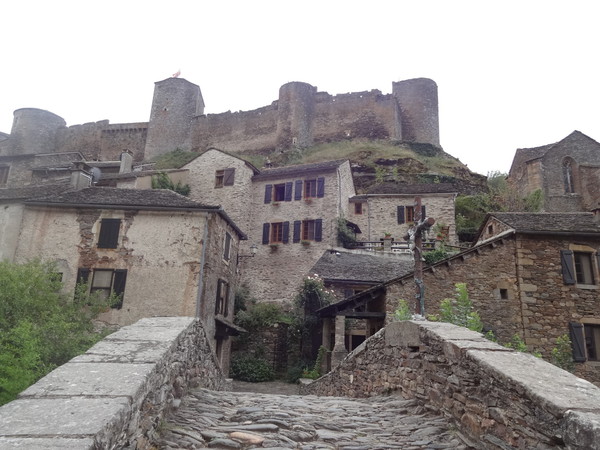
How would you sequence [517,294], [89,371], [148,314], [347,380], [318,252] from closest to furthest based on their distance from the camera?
[89,371] < [347,380] < [517,294] < [148,314] < [318,252]

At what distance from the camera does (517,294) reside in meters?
15.6

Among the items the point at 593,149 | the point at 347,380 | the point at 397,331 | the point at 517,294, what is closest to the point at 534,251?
the point at 517,294

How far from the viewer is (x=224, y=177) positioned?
31516 millimetres

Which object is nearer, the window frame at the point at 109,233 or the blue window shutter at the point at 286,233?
the window frame at the point at 109,233

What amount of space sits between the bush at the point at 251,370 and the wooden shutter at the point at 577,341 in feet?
42.3

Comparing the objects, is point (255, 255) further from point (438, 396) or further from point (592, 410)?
point (592, 410)

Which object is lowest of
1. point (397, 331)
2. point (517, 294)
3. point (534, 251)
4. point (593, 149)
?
point (397, 331)

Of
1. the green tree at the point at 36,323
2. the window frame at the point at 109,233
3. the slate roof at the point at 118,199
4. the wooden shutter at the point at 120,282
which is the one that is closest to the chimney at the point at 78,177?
the slate roof at the point at 118,199

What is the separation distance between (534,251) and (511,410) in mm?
13797

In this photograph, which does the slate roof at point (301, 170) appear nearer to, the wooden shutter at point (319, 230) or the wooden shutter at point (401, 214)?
the wooden shutter at point (319, 230)

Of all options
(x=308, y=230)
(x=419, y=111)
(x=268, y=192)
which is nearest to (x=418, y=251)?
(x=308, y=230)

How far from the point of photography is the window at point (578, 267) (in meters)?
15.6

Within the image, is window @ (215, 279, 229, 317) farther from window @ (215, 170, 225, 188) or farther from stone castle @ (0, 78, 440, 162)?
stone castle @ (0, 78, 440, 162)

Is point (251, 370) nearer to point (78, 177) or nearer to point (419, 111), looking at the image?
point (78, 177)
